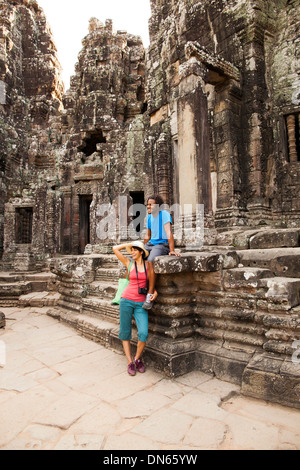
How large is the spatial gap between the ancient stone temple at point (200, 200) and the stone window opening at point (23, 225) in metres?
0.05

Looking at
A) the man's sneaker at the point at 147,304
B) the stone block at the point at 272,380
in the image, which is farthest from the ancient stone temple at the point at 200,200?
the man's sneaker at the point at 147,304

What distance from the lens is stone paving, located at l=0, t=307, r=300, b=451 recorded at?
188cm

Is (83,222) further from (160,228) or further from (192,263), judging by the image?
(192,263)

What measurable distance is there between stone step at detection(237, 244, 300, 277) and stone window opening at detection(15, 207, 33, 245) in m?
11.4

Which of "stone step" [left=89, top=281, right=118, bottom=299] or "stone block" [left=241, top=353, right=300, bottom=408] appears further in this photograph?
"stone step" [left=89, top=281, right=118, bottom=299]

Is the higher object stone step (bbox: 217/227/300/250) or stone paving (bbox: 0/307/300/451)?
stone step (bbox: 217/227/300/250)

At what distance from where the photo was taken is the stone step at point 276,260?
2.90m

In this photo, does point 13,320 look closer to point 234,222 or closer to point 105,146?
point 234,222

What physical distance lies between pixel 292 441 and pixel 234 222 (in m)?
4.31

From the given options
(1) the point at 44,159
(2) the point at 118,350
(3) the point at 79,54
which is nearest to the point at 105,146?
(1) the point at 44,159

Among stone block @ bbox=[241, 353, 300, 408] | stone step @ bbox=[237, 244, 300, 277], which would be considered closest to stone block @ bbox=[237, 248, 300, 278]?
stone step @ bbox=[237, 244, 300, 277]
